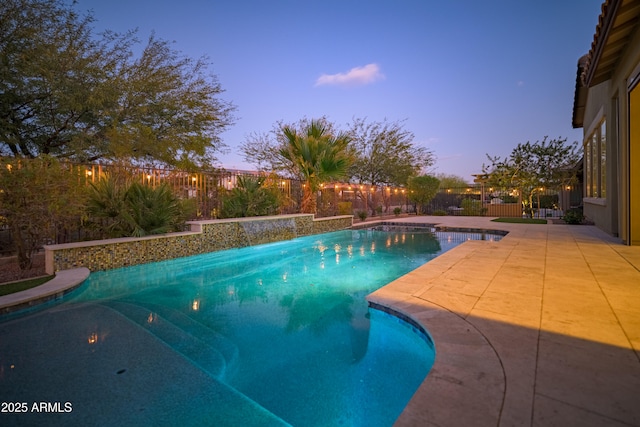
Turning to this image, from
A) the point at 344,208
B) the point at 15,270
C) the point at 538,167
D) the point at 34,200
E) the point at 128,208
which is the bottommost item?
the point at 15,270

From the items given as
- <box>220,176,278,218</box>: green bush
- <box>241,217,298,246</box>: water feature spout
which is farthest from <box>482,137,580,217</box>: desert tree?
<box>220,176,278,218</box>: green bush

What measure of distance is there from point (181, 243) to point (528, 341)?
744cm

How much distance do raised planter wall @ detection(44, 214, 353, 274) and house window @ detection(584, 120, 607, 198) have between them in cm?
915

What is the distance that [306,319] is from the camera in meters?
4.07

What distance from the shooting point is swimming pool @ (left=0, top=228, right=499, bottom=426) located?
2.27 meters

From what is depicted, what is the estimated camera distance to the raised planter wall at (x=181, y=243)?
19.6 feet

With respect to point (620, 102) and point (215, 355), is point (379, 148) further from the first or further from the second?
point (215, 355)

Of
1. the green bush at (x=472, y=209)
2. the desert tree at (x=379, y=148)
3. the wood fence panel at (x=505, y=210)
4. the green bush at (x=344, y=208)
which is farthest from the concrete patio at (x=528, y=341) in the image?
the desert tree at (x=379, y=148)

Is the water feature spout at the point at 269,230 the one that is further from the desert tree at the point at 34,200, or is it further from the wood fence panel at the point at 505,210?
the wood fence panel at the point at 505,210

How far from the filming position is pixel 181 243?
786 cm

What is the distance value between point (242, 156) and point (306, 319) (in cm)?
1894

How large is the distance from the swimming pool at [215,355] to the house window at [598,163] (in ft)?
26.2

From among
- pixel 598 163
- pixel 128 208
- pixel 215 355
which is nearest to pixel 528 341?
pixel 215 355

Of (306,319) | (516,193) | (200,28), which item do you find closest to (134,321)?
(306,319)
